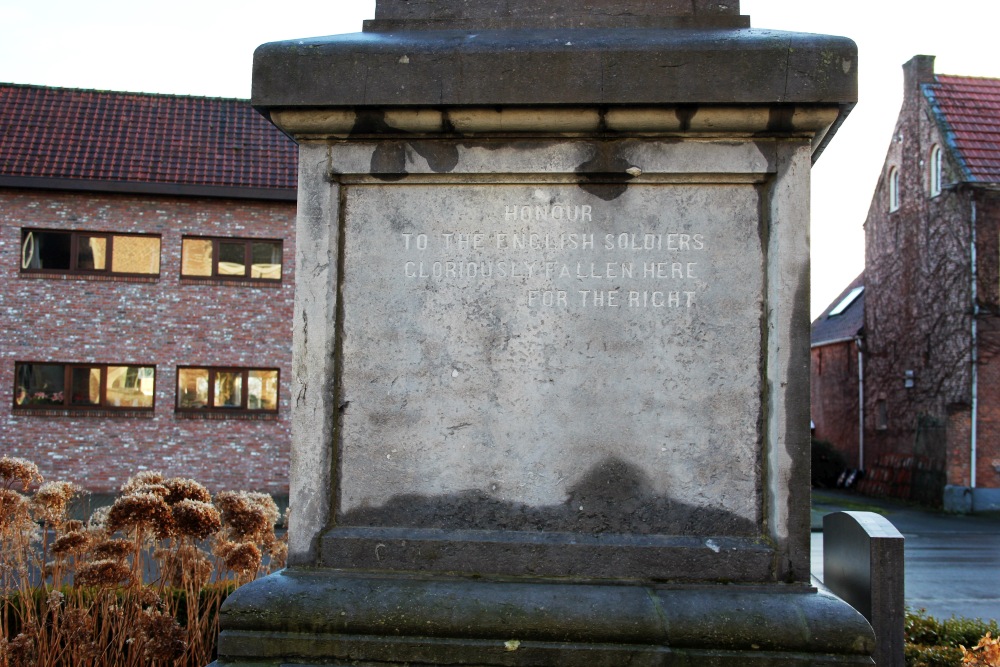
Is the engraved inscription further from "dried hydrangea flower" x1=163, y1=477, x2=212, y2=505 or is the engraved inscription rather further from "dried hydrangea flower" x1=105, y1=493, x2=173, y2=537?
"dried hydrangea flower" x1=163, y1=477, x2=212, y2=505

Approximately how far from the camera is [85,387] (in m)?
21.2

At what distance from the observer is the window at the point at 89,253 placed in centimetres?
2138

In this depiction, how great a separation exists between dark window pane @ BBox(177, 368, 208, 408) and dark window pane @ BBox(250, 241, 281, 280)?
280 cm

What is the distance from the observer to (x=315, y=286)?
337cm

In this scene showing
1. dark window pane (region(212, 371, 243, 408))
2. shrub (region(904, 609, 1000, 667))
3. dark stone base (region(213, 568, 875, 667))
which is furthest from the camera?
dark window pane (region(212, 371, 243, 408))

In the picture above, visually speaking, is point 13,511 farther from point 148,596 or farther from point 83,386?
point 83,386

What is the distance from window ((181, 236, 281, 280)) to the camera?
2181 cm

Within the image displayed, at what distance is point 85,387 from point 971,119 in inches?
957

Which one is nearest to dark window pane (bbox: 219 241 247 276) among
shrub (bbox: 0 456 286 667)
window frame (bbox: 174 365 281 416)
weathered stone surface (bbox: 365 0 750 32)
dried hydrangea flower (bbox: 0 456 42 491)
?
window frame (bbox: 174 365 281 416)

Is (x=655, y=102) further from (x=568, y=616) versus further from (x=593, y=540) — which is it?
(x=568, y=616)

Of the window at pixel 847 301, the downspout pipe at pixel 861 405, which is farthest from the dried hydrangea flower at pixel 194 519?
the window at pixel 847 301

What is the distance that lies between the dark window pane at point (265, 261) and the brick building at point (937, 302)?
17.7 metres

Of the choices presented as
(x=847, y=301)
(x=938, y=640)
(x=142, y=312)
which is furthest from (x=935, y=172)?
(x=142, y=312)

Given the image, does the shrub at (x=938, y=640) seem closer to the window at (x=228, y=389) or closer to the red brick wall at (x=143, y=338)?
the red brick wall at (x=143, y=338)
